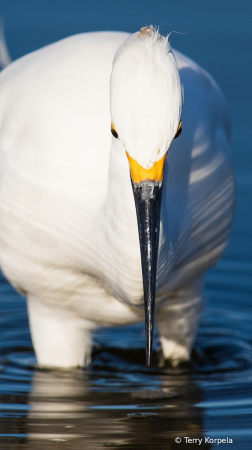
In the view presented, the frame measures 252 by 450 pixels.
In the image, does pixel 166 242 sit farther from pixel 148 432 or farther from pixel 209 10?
pixel 209 10

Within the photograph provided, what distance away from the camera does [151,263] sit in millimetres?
3270

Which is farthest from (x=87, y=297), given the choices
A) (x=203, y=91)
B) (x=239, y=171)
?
(x=239, y=171)

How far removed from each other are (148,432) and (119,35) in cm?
207

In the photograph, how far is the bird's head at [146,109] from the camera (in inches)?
118

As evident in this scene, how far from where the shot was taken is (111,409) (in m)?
3.91

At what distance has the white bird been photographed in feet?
11.8

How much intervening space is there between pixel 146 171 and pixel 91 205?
30.6 inches

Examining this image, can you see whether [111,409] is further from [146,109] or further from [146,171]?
[146,109]

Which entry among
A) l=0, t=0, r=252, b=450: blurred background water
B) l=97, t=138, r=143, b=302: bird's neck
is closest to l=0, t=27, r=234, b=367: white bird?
l=97, t=138, r=143, b=302: bird's neck

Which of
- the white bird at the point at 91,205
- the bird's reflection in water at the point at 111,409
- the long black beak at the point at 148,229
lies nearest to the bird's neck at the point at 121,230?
the white bird at the point at 91,205

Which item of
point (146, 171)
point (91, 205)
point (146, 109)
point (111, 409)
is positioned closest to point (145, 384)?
point (111, 409)

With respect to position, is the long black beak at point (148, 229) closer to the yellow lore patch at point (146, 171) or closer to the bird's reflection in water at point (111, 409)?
the yellow lore patch at point (146, 171)

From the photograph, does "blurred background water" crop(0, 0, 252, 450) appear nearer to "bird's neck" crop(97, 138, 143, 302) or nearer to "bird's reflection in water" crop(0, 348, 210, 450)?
"bird's reflection in water" crop(0, 348, 210, 450)

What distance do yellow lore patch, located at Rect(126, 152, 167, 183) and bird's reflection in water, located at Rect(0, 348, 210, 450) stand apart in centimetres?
121
